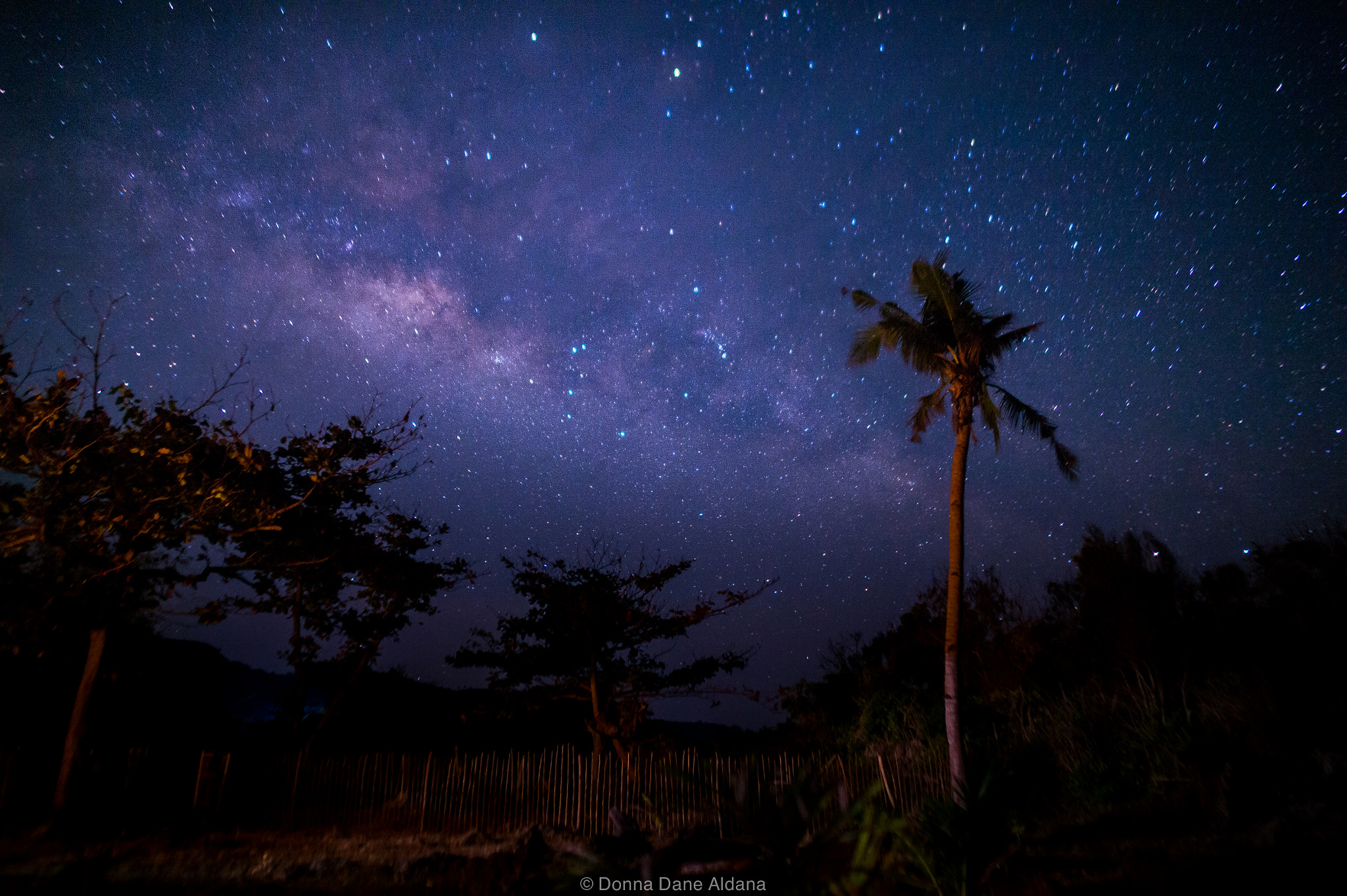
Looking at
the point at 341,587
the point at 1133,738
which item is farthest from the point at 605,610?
the point at 1133,738

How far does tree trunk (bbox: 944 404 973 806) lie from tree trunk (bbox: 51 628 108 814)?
640 inches

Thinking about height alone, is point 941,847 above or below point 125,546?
below

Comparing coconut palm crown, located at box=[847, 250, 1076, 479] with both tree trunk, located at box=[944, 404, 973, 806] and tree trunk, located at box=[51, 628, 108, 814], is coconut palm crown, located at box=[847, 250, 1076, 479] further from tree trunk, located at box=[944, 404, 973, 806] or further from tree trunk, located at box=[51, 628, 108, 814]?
tree trunk, located at box=[51, 628, 108, 814]

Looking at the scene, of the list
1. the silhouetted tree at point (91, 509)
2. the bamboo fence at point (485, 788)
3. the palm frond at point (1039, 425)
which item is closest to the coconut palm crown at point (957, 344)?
the palm frond at point (1039, 425)

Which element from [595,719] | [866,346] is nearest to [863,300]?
[866,346]

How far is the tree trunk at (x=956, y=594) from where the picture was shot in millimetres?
11930

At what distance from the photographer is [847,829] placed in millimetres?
4242

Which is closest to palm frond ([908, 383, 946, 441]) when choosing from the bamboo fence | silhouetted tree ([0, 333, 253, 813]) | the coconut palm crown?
the coconut palm crown

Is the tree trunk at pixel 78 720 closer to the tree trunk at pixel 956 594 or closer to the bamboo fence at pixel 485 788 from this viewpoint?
the bamboo fence at pixel 485 788

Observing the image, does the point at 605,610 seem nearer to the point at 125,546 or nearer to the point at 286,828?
the point at 286,828

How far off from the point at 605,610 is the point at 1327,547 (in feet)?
63.6

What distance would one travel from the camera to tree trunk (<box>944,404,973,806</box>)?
39.1 feet

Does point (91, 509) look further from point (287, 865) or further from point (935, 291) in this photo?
point (935, 291)

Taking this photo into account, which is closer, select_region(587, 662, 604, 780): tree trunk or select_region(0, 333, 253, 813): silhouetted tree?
select_region(0, 333, 253, 813): silhouetted tree
